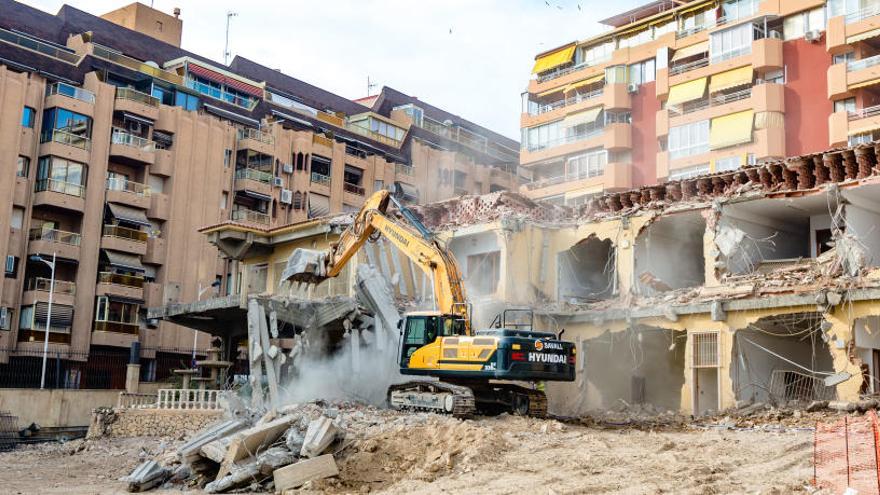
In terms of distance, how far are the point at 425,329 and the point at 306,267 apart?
252 inches

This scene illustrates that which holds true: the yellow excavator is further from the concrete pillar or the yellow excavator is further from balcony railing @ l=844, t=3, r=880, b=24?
balcony railing @ l=844, t=3, r=880, b=24

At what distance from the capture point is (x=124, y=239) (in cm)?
4525

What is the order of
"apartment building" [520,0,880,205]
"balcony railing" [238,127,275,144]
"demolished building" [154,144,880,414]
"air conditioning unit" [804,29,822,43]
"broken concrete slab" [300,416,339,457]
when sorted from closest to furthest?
1. "broken concrete slab" [300,416,339,457]
2. "demolished building" [154,144,880,414]
3. "apartment building" [520,0,880,205]
4. "air conditioning unit" [804,29,822,43]
5. "balcony railing" [238,127,275,144]

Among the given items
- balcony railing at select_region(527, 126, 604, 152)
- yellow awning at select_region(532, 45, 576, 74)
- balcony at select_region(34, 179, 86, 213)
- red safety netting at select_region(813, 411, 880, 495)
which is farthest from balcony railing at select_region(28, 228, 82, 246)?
red safety netting at select_region(813, 411, 880, 495)

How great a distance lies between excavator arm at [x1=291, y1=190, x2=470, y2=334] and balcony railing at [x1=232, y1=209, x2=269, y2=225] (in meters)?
24.5

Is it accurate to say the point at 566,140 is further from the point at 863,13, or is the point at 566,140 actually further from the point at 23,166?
the point at 23,166

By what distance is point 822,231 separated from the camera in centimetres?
2803

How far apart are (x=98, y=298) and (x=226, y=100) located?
14734 millimetres

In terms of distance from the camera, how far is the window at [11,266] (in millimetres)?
41562

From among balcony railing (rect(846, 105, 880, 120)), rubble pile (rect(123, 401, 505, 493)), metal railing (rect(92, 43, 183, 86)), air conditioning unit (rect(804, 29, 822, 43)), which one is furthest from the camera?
metal railing (rect(92, 43, 183, 86))

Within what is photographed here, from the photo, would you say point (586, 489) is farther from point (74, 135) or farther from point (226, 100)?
point (226, 100)

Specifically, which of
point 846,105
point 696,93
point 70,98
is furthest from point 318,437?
point 696,93

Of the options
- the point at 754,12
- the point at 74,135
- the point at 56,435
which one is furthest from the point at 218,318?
the point at 754,12

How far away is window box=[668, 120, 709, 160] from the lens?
46.2m
